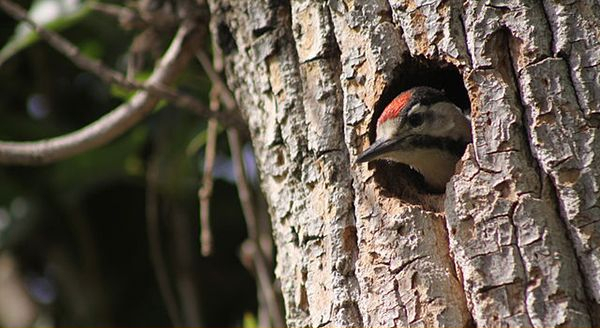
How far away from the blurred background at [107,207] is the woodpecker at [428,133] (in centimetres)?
120

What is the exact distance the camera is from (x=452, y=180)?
3.00m

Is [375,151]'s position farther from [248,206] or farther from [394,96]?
[248,206]

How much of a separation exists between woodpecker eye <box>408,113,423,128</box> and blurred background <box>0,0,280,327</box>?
1212 mm

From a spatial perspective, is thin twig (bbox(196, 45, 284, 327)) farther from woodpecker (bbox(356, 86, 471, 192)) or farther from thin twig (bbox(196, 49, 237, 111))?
woodpecker (bbox(356, 86, 471, 192))

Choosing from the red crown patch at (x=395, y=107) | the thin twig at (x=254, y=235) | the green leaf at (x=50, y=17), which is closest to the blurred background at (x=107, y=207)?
the green leaf at (x=50, y=17)

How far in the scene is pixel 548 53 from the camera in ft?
9.67

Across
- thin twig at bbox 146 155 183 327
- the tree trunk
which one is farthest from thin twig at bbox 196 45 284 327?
the tree trunk

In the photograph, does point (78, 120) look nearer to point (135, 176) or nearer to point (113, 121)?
point (135, 176)

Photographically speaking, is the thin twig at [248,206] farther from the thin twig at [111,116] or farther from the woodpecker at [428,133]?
the woodpecker at [428,133]

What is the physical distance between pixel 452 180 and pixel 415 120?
831 millimetres

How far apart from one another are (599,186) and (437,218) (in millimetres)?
472

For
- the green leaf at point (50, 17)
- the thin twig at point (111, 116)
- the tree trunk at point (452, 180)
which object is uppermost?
the green leaf at point (50, 17)

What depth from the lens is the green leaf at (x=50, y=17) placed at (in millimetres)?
4602

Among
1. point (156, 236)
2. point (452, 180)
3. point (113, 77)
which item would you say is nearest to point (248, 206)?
point (156, 236)
